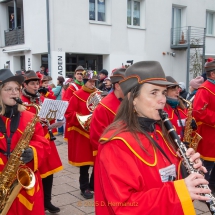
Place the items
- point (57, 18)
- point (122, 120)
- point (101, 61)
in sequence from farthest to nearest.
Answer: point (101, 61) < point (57, 18) < point (122, 120)

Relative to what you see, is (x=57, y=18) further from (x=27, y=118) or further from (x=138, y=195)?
(x=138, y=195)

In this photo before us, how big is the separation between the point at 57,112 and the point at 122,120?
2348mm

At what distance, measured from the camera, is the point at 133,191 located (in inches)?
70.5

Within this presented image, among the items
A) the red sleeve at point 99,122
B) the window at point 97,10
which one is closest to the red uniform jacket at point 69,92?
the red sleeve at point 99,122

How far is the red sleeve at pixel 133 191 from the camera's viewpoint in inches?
67.1

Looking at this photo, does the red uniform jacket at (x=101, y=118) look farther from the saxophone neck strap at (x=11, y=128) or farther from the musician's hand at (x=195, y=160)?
the musician's hand at (x=195, y=160)

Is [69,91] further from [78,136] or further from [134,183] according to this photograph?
[134,183]

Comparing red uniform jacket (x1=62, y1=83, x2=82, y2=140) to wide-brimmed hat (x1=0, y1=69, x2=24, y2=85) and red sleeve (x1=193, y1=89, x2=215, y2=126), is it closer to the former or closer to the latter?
red sleeve (x1=193, y1=89, x2=215, y2=126)

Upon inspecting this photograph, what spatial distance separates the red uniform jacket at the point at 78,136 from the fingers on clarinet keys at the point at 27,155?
7.24 feet

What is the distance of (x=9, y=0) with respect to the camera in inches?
675

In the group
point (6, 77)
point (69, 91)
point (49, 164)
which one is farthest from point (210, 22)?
point (6, 77)

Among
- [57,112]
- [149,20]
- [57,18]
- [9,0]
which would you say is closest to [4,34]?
[9,0]

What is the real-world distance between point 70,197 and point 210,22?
19.4m

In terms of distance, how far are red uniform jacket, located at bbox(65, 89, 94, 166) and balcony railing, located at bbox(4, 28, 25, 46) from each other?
12.1 metres
